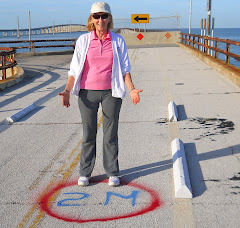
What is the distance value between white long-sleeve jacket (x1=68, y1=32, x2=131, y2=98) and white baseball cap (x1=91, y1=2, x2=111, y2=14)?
28cm

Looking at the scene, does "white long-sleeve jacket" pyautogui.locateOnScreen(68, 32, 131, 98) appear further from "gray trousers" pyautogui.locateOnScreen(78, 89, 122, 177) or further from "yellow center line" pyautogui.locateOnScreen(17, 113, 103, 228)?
"yellow center line" pyautogui.locateOnScreen(17, 113, 103, 228)

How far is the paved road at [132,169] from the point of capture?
410cm

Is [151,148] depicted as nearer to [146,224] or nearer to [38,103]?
[146,224]

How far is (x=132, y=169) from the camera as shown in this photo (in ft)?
17.9

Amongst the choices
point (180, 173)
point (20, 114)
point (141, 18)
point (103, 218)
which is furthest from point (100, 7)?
point (141, 18)

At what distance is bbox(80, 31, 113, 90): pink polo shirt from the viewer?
462 cm

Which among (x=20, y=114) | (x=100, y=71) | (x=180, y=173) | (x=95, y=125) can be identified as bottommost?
(x=20, y=114)

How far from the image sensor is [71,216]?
412cm

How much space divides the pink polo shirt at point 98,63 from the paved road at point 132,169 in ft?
3.97

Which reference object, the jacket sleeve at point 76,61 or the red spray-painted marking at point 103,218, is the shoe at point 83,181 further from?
the jacket sleeve at point 76,61

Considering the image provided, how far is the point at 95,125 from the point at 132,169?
3.01ft

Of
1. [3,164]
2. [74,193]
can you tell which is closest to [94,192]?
[74,193]

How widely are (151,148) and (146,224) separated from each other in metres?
2.51

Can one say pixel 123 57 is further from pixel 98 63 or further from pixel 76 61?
pixel 76 61
